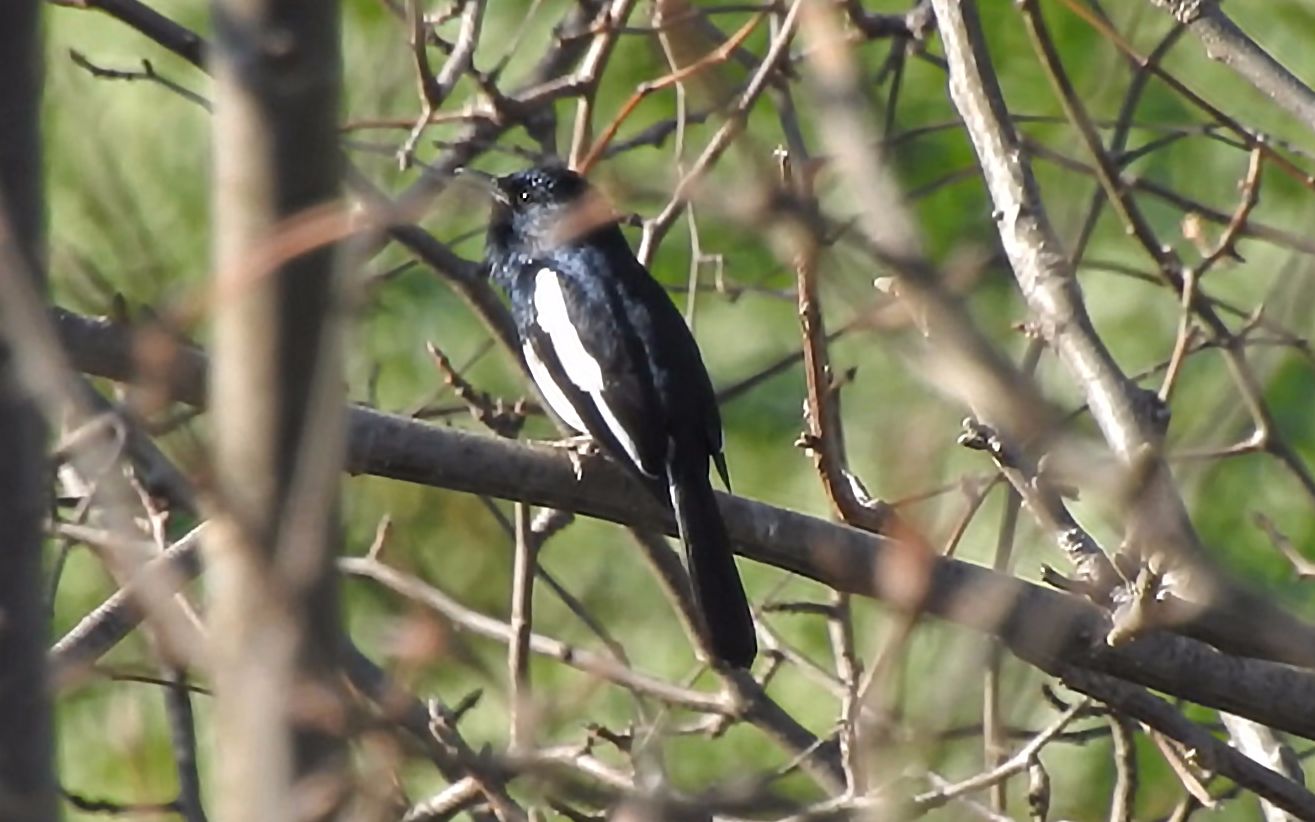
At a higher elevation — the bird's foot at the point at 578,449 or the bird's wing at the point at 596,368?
the bird's wing at the point at 596,368

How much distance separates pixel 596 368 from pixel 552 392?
140mm

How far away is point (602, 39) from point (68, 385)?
219 centimetres

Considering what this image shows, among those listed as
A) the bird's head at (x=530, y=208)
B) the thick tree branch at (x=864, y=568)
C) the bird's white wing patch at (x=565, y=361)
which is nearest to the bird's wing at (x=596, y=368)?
the bird's white wing patch at (x=565, y=361)

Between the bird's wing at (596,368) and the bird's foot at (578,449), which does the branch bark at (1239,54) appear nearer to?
the bird's foot at (578,449)

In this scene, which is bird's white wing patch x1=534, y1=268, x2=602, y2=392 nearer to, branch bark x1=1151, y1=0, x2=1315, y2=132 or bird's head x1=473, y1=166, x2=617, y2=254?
bird's head x1=473, y1=166, x2=617, y2=254

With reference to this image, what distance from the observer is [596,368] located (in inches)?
143

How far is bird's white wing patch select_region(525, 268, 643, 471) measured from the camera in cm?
341

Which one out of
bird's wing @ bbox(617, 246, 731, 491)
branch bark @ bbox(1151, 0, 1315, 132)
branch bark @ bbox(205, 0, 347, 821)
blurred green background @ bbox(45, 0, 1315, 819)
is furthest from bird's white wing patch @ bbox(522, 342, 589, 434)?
branch bark @ bbox(205, 0, 347, 821)

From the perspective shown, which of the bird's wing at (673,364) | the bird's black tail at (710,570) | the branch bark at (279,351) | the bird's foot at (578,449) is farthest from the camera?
the bird's wing at (673,364)

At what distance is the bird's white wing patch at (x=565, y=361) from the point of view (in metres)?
3.41

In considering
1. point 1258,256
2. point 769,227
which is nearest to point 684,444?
point 769,227

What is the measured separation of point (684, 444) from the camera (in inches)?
131

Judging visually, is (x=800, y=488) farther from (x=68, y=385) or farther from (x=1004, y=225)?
(x=68, y=385)

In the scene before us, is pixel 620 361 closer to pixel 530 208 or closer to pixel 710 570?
pixel 530 208
